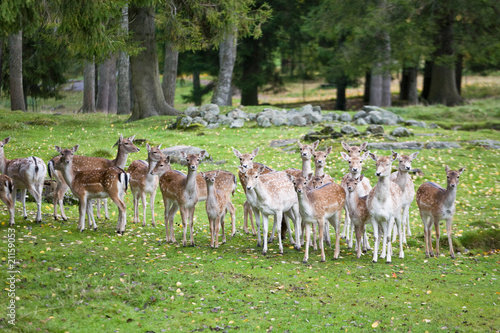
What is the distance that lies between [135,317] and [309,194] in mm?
4221

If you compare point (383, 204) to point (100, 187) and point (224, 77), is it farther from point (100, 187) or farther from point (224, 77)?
point (224, 77)

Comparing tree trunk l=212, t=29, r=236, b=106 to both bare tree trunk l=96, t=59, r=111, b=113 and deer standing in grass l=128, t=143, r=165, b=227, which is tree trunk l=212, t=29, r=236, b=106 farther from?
deer standing in grass l=128, t=143, r=165, b=227

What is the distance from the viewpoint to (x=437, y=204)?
11250 mm

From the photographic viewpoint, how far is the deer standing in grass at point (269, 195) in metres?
10.5

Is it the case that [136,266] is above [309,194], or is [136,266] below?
below

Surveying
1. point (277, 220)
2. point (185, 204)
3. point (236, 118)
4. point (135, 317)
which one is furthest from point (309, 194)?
point (236, 118)

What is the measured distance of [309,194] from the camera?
35.0 feet

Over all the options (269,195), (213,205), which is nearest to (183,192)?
(213,205)

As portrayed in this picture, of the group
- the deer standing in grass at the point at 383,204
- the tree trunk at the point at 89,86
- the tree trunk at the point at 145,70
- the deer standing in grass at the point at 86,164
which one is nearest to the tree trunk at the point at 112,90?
the tree trunk at the point at 89,86

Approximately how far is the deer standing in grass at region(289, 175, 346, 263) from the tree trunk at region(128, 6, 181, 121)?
17.0 meters

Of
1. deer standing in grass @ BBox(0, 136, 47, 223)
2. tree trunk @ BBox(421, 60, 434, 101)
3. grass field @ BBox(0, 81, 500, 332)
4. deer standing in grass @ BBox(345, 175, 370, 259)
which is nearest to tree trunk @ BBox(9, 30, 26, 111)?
grass field @ BBox(0, 81, 500, 332)

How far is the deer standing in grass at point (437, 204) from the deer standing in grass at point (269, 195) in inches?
104

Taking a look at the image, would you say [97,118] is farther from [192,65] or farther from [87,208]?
[87,208]

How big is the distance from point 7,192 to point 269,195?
5175mm
